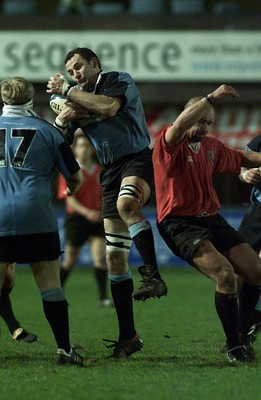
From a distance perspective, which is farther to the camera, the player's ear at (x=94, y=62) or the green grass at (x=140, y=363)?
the player's ear at (x=94, y=62)

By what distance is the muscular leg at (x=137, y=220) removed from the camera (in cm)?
807

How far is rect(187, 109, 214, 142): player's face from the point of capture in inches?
310

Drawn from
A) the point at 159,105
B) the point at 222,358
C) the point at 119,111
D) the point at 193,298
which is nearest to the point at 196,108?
the point at 119,111

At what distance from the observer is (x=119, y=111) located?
8297 mm

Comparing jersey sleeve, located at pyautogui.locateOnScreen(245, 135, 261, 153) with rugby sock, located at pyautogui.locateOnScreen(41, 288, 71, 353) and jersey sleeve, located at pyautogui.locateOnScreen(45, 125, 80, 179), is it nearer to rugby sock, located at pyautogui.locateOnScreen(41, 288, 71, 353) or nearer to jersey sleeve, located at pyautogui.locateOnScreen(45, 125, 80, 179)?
jersey sleeve, located at pyautogui.locateOnScreen(45, 125, 80, 179)

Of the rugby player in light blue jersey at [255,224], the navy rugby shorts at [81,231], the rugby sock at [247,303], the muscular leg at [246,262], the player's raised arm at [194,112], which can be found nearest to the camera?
the player's raised arm at [194,112]

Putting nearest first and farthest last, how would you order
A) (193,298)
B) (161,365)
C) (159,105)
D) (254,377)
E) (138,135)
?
(254,377)
(161,365)
(138,135)
(193,298)
(159,105)

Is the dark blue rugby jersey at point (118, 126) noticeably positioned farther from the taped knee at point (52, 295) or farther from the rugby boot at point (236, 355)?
the rugby boot at point (236, 355)

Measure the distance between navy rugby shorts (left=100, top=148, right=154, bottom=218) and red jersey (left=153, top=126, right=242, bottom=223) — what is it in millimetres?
288

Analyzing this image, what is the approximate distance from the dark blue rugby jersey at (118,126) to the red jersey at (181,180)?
17.6 inches

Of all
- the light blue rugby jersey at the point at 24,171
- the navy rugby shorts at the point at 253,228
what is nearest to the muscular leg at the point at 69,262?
the navy rugby shorts at the point at 253,228

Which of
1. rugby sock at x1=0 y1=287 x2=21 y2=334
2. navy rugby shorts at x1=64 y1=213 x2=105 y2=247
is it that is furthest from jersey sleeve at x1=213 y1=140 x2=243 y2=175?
navy rugby shorts at x1=64 y1=213 x2=105 y2=247

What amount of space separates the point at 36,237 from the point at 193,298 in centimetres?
652

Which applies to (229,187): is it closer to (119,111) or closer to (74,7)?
(74,7)
